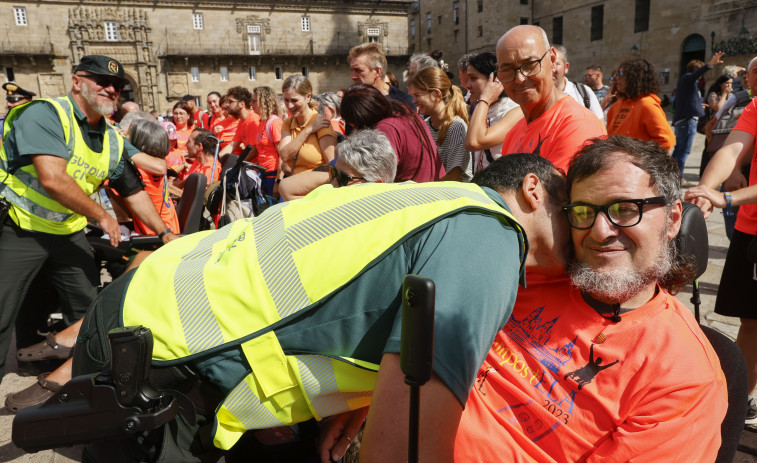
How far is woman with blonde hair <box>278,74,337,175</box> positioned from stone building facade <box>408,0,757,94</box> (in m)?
20.0

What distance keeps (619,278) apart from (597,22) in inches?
1574

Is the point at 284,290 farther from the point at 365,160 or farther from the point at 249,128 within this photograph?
the point at 249,128

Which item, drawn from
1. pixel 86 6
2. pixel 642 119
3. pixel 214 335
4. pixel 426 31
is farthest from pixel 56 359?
pixel 426 31

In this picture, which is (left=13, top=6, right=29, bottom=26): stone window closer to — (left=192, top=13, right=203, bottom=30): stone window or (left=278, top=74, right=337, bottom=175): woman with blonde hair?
(left=192, top=13, right=203, bottom=30): stone window

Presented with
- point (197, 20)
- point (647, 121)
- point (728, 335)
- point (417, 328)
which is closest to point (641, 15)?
point (197, 20)

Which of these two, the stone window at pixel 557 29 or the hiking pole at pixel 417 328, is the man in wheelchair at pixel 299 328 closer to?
the hiking pole at pixel 417 328

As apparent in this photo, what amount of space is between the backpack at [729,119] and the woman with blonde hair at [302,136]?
378 centimetres

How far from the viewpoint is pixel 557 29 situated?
39.7 meters

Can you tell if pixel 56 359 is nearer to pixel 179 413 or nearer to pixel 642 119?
pixel 179 413

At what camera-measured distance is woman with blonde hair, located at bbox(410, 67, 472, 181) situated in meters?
4.34

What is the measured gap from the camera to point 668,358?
161cm

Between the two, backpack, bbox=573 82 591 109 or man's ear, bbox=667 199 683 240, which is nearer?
man's ear, bbox=667 199 683 240

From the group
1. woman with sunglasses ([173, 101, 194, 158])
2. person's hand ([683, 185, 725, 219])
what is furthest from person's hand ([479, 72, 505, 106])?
woman with sunglasses ([173, 101, 194, 158])

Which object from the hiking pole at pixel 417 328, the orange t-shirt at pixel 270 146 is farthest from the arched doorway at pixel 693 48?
the hiking pole at pixel 417 328
